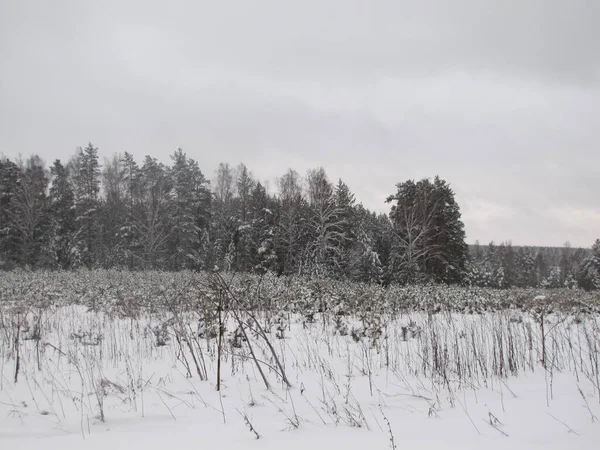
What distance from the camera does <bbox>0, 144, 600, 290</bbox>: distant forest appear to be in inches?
1136

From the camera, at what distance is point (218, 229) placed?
1359 inches

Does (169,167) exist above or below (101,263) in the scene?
above

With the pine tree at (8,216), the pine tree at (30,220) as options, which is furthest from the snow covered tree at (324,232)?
the pine tree at (8,216)

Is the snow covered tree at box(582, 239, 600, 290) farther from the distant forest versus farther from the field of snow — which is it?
the field of snow

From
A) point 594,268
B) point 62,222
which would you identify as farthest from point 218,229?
point 594,268

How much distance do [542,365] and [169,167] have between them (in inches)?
1754

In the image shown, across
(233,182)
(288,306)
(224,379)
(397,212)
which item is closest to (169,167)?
(233,182)

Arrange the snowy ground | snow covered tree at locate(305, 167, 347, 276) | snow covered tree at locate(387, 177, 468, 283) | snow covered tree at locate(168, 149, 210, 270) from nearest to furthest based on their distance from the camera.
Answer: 1. the snowy ground
2. snow covered tree at locate(305, 167, 347, 276)
3. snow covered tree at locate(387, 177, 468, 283)
4. snow covered tree at locate(168, 149, 210, 270)

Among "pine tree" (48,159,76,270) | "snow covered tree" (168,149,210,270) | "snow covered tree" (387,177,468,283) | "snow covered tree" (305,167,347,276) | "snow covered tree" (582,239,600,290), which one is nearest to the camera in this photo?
"snow covered tree" (305,167,347,276)

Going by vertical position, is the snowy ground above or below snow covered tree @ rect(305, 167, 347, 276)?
below

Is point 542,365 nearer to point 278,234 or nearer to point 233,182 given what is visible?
point 278,234

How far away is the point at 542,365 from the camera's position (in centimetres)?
506

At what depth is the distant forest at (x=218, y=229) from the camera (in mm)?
28859

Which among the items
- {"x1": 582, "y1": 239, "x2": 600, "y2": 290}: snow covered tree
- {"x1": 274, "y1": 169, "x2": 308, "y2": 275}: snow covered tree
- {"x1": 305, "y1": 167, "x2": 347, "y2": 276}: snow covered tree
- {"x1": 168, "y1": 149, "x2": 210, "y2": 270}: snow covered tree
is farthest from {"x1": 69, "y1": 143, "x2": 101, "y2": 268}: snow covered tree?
{"x1": 582, "y1": 239, "x2": 600, "y2": 290}: snow covered tree
